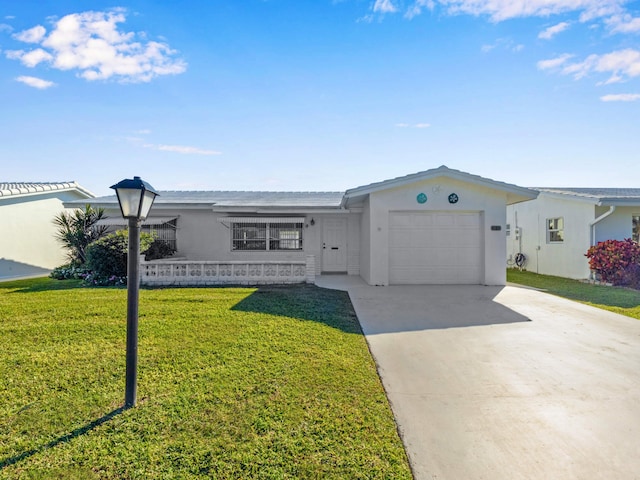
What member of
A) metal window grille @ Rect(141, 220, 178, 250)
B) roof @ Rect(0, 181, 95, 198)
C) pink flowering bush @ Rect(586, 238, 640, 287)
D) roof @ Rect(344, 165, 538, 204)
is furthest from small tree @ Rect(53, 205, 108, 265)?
pink flowering bush @ Rect(586, 238, 640, 287)

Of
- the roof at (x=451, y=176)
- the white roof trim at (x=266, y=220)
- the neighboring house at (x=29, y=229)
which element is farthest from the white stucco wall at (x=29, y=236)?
the roof at (x=451, y=176)

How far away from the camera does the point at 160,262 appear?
1210 cm

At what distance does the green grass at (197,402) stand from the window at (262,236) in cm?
812

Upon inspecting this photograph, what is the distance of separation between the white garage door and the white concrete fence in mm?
3368

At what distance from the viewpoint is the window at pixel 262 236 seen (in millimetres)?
15141

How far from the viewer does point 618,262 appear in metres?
12.2

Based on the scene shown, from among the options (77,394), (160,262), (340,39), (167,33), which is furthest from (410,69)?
(77,394)

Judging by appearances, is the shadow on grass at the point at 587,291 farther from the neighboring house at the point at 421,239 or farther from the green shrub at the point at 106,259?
the green shrub at the point at 106,259

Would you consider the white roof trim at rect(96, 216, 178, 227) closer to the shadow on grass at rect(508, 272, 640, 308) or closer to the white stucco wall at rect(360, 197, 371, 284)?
the white stucco wall at rect(360, 197, 371, 284)

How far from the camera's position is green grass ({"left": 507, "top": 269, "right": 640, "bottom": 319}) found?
8784mm

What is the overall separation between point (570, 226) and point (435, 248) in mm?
7238

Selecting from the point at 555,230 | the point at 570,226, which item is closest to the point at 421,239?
the point at 570,226

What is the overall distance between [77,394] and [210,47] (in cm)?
1119

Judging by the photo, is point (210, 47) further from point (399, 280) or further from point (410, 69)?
point (399, 280)
